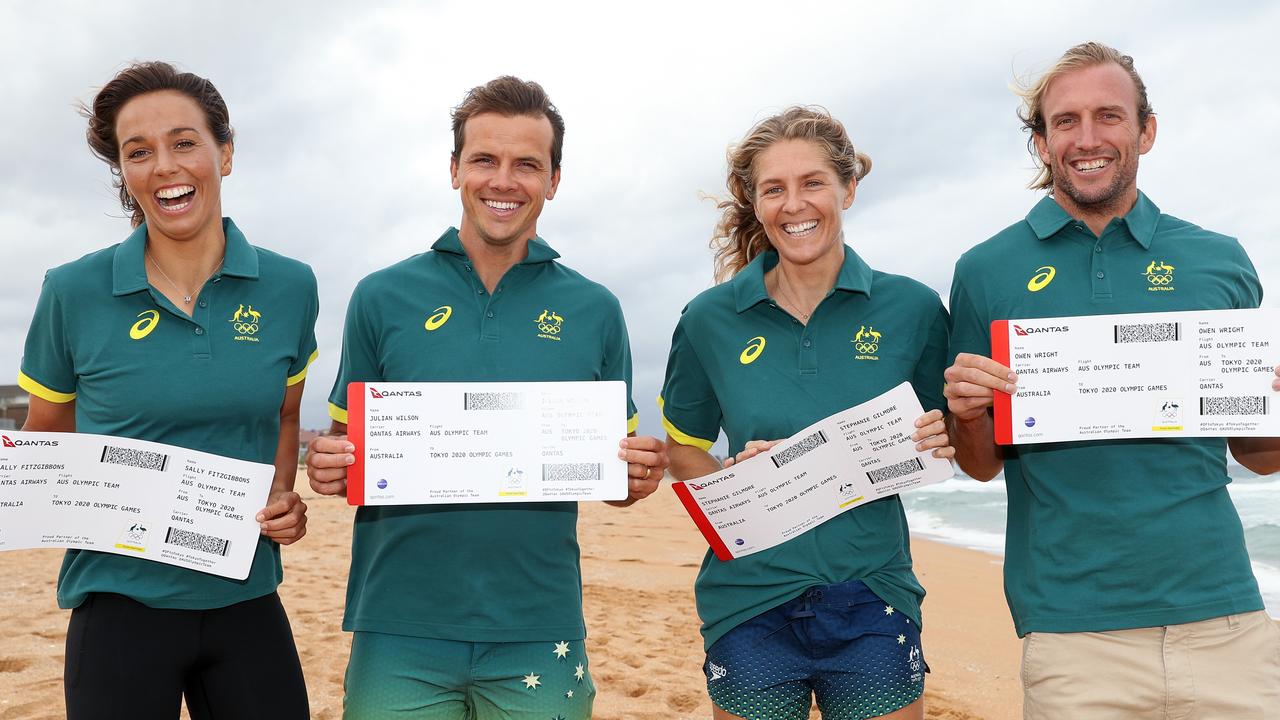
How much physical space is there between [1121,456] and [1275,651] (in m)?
0.74

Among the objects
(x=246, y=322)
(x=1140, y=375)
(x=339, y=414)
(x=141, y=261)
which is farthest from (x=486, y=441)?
(x=1140, y=375)

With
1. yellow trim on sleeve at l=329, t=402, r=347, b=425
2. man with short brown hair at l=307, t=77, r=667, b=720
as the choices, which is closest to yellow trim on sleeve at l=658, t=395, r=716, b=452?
man with short brown hair at l=307, t=77, r=667, b=720

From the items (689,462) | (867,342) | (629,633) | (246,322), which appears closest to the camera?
(246,322)

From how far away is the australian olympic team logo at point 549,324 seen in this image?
3.10m

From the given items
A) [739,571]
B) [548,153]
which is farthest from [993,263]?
[548,153]

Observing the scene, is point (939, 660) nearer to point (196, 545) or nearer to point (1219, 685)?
point (1219, 685)

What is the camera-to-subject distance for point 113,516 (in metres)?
2.83

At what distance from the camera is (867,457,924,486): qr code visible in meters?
2.97

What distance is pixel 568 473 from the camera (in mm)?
2998

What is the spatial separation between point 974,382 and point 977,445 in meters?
0.40

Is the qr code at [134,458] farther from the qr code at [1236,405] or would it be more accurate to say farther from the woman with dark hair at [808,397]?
the qr code at [1236,405]

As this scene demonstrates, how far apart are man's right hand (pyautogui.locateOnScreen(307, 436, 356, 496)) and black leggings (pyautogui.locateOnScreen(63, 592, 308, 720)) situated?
441 millimetres

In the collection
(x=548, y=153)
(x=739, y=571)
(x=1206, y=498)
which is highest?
(x=548, y=153)

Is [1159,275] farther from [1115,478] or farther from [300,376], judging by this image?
[300,376]
